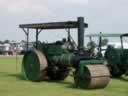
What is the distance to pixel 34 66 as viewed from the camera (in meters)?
15.4

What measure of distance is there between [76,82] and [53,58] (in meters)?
2.17

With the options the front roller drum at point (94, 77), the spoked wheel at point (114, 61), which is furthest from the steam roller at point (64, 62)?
the spoked wheel at point (114, 61)

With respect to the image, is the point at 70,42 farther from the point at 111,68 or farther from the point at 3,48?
Answer: the point at 3,48

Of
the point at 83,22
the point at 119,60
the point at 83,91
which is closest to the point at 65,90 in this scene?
the point at 83,91

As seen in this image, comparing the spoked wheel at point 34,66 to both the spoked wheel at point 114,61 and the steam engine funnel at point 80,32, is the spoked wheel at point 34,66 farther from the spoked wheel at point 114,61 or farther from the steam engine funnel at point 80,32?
the spoked wheel at point 114,61

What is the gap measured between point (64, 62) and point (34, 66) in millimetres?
1357

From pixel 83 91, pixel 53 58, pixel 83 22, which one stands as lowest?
pixel 83 91

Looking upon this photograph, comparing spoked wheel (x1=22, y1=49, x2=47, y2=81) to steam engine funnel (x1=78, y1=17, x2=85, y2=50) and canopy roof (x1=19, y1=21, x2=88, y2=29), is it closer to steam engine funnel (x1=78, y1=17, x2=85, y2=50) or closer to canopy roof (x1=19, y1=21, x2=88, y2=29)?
canopy roof (x1=19, y1=21, x2=88, y2=29)

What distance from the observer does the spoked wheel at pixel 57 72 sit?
15227 millimetres

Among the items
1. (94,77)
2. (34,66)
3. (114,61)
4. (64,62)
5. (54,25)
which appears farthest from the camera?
(114,61)

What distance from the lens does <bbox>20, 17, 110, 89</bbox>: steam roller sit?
12711 millimetres

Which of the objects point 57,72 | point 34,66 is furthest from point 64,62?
point 34,66

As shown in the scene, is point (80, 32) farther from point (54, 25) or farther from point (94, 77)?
point (94, 77)

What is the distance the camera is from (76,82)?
13.2m
